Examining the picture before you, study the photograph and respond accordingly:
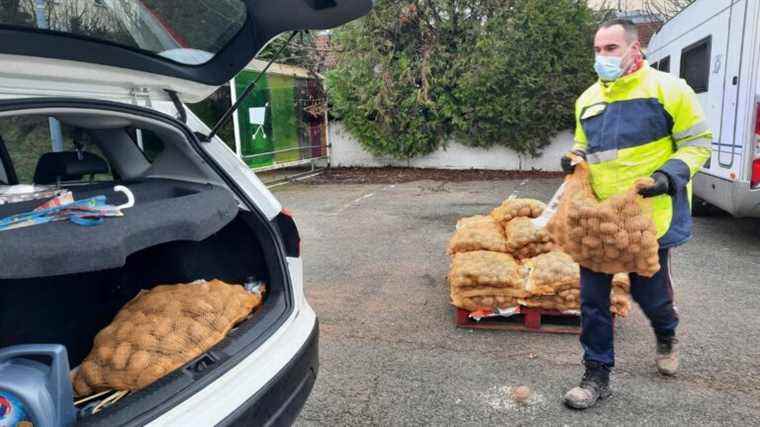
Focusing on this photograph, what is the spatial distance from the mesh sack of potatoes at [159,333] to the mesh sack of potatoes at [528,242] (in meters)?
2.40

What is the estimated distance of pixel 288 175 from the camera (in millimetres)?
14062

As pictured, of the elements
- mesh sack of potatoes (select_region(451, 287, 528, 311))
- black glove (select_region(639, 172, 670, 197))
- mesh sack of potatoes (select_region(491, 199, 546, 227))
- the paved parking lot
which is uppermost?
black glove (select_region(639, 172, 670, 197))

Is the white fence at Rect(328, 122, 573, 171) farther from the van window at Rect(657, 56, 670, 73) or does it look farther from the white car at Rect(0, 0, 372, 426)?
the white car at Rect(0, 0, 372, 426)

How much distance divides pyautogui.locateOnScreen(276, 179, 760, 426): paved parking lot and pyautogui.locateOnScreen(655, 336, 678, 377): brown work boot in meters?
0.07

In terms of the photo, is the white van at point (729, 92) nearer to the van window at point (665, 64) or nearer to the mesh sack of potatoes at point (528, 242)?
the van window at point (665, 64)

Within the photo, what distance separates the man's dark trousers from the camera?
2830mm

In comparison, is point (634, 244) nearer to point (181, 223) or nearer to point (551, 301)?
point (551, 301)

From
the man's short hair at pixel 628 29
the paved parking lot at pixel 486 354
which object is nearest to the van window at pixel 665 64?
the paved parking lot at pixel 486 354

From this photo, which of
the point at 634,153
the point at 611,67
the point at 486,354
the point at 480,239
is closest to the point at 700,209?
the point at 480,239

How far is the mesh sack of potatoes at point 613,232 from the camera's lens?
255cm

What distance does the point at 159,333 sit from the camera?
2.00 metres

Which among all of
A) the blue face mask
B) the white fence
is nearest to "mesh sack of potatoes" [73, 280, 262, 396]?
the blue face mask

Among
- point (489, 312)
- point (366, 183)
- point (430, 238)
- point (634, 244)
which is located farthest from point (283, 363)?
point (366, 183)

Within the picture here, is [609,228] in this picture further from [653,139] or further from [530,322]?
[530,322]
